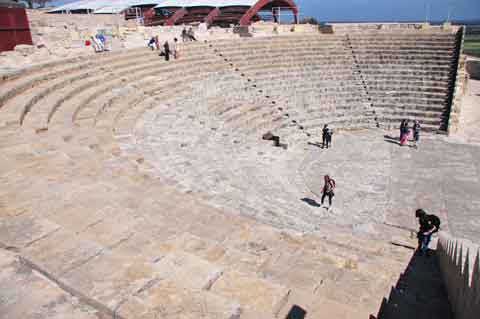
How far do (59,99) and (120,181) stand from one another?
269 inches

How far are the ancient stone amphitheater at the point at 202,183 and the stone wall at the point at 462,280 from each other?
0.71 metres

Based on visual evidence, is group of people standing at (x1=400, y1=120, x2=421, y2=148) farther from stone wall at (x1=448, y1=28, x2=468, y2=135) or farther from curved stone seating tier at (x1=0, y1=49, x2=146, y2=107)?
curved stone seating tier at (x1=0, y1=49, x2=146, y2=107)

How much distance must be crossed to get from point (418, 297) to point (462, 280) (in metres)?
0.93

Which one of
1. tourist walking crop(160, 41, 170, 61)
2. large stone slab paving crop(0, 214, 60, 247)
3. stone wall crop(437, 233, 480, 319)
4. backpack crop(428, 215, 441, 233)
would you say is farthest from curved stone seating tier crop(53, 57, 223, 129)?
stone wall crop(437, 233, 480, 319)

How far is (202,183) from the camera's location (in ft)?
30.3

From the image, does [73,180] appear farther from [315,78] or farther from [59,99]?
[315,78]

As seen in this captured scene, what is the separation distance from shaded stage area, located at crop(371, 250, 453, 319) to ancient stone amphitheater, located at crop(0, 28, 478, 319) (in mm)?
181

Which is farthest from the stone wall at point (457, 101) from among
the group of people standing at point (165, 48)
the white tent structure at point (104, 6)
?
the white tent structure at point (104, 6)

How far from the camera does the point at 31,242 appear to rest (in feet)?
14.0

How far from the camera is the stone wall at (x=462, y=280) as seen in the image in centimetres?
349

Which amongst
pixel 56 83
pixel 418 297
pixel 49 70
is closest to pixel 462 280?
pixel 418 297

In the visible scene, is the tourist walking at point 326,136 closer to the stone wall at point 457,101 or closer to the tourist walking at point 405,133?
the tourist walking at point 405,133

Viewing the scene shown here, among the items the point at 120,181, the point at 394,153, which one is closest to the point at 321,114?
the point at 394,153

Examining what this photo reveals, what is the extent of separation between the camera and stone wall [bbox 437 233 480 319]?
3.49 metres
